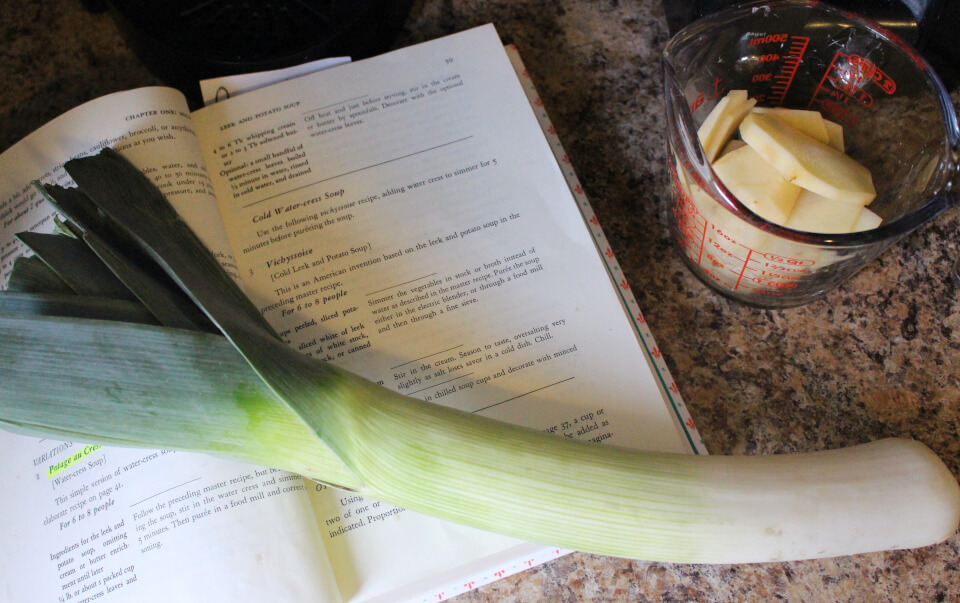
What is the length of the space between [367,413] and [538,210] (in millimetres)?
251

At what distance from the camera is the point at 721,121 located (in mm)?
532

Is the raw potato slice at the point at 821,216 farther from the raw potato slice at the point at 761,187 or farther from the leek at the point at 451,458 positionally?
the leek at the point at 451,458

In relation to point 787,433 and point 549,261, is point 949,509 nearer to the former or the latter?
point 787,433

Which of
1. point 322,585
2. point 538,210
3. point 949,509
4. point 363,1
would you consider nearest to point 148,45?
point 363,1

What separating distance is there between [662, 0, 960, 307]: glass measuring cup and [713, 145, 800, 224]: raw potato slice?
3 cm

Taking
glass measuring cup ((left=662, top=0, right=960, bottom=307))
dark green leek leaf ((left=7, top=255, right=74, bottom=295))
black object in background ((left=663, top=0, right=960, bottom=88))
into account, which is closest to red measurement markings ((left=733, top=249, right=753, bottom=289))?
glass measuring cup ((left=662, top=0, right=960, bottom=307))

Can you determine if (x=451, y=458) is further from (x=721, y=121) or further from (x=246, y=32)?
(x=246, y=32)

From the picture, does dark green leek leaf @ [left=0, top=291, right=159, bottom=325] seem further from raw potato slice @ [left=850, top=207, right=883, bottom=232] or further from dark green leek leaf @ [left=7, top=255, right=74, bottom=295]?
raw potato slice @ [left=850, top=207, right=883, bottom=232]

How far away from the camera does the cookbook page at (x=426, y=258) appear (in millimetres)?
543

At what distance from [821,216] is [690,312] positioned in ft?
0.44

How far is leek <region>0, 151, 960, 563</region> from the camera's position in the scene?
1.47ft

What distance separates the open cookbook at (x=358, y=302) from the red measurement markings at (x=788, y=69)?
19 centimetres

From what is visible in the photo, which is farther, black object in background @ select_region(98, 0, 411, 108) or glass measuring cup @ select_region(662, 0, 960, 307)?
black object in background @ select_region(98, 0, 411, 108)

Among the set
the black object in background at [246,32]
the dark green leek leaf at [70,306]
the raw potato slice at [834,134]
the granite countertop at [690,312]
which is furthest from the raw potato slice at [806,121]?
the dark green leek leaf at [70,306]
